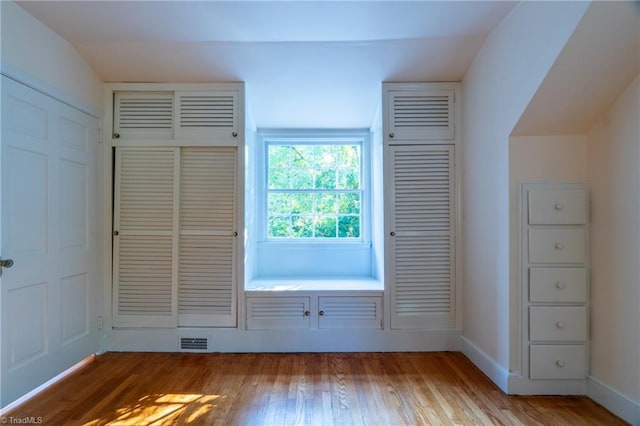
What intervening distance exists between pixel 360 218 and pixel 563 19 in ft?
7.25

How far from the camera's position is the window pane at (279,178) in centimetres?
345

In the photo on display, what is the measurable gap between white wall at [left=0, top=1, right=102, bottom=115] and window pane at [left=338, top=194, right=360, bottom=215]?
227 cm

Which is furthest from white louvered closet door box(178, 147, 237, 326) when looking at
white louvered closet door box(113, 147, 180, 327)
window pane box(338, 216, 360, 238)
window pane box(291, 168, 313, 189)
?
window pane box(338, 216, 360, 238)

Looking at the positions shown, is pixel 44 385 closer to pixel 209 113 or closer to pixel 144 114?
pixel 144 114

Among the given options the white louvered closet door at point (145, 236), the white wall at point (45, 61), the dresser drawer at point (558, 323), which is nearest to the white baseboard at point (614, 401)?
the dresser drawer at point (558, 323)

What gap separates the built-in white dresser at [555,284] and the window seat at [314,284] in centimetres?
106

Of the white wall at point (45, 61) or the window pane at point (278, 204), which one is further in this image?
the window pane at point (278, 204)

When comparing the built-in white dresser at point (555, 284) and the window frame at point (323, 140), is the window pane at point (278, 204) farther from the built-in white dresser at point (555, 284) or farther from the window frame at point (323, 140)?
the built-in white dresser at point (555, 284)

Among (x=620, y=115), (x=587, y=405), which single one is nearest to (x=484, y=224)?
(x=620, y=115)

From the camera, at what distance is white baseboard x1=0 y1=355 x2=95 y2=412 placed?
6.05ft

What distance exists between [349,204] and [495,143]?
1.57 meters

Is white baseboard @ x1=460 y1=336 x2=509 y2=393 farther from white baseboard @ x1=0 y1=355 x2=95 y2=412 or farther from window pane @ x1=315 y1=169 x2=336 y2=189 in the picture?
white baseboard @ x1=0 y1=355 x2=95 y2=412

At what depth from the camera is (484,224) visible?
7.66ft

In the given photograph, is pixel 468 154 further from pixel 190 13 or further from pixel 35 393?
pixel 35 393
